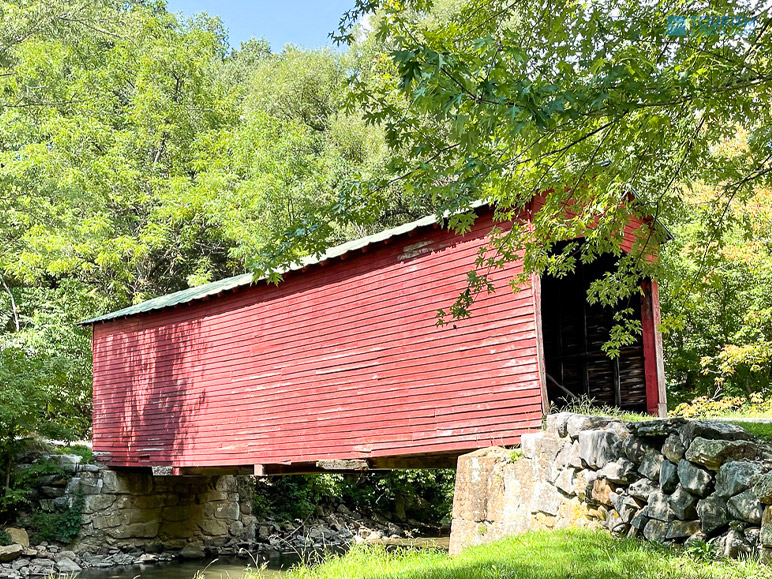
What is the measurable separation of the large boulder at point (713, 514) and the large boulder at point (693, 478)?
0.09 metres

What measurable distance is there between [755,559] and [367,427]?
235 inches

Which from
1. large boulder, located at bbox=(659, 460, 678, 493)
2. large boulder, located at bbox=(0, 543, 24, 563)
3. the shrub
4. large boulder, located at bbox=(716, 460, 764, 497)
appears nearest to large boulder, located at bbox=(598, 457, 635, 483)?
large boulder, located at bbox=(659, 460, 678, 493)

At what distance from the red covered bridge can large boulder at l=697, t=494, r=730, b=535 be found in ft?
8.73

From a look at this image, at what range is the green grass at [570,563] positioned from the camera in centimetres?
520

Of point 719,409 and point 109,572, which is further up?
point 719,409

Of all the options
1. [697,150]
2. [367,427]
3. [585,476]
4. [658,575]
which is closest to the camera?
[658,575]

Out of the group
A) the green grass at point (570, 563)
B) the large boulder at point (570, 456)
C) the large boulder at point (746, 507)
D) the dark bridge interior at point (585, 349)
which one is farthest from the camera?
the dark bridge interior at point (585, 349)

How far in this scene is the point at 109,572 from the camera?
1391cm

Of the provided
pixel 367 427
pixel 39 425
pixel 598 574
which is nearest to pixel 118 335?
pixel 39 425

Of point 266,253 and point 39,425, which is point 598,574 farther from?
point 39,425

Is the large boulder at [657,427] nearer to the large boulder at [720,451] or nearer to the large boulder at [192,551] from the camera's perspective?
the large boulder at [720,451]

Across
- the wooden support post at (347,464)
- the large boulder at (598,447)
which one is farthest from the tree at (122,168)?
the large boulder at (598,447)

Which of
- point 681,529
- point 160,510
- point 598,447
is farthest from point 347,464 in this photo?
point 160,510

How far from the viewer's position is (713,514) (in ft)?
19.1
